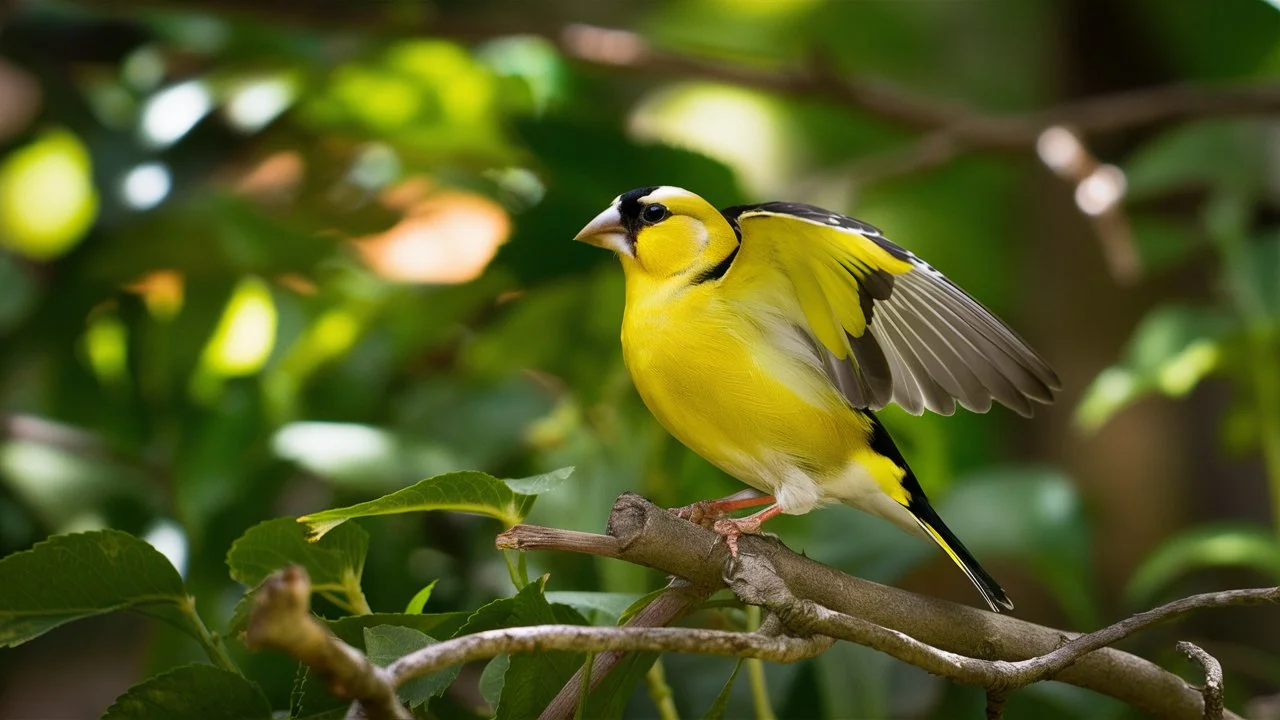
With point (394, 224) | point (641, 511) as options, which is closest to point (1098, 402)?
point (641, 511)

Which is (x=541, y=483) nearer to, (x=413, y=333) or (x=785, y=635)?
(x=785, y=635)

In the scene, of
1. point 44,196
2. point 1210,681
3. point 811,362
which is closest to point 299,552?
point 811,362

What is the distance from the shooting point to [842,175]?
2.04m

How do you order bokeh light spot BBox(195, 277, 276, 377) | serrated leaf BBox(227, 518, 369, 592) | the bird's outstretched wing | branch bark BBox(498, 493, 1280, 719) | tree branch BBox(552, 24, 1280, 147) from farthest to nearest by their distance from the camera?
tree branch BBox(552, 24, 1280, 147) < bokeh light spot BBox(195, 277, 276, 377) < the bird's outstretched wing < serrated leaf BBox(227, 518, 369, 592) < branch bark BBox(498, 493, 1280, 719)

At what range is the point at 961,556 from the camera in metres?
1.05

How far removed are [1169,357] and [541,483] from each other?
3.21 feet

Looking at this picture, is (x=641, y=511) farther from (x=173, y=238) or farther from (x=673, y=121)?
(x=673, y=121)

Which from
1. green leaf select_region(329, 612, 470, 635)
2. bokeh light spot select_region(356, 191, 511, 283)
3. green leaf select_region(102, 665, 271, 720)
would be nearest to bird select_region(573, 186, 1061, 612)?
green leaf select_region(329, 612, 470, 635)

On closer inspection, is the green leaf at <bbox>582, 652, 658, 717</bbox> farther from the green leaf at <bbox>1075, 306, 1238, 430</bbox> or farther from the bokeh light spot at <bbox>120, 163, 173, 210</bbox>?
the bokeh light spot at <bbox>120, 163, 173, 210</bbox>

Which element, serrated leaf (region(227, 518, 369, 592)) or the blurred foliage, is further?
the blurred foliage

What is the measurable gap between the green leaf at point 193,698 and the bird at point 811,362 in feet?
1.24

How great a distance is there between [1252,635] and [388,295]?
1738 mm

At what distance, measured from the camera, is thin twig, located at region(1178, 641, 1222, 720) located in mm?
739

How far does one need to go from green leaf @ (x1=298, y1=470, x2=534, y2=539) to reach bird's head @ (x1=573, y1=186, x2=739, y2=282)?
376 millimetres
